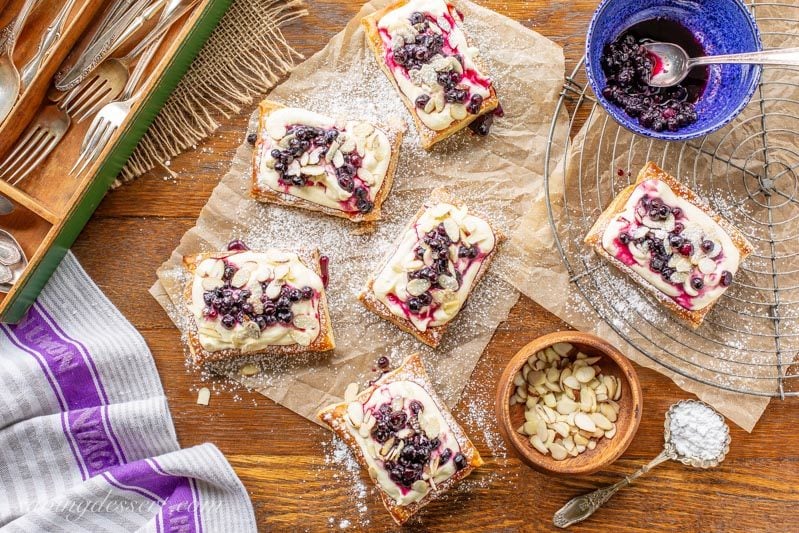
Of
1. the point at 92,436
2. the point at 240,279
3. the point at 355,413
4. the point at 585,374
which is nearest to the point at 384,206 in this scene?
the point at 240,279

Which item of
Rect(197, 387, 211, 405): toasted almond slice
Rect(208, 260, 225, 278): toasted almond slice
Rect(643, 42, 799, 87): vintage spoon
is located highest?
Rect(643, 42, 799, 87): vintage spoon

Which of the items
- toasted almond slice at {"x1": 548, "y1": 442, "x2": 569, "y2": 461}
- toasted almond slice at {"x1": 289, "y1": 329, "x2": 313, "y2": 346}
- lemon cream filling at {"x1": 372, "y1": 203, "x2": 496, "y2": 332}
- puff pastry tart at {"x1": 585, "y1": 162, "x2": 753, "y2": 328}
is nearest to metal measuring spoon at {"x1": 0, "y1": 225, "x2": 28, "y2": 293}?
toasted almond slice at {"x1": 289, "y1": 329, "x2": 313, "y2": 346}

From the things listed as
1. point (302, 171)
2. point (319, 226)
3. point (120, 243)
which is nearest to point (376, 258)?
point (319, 226)

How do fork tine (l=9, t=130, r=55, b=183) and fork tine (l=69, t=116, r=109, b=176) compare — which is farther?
fork tine (l=9, t=130, r=55, b=183)

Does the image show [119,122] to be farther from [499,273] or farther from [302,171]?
[499,273]

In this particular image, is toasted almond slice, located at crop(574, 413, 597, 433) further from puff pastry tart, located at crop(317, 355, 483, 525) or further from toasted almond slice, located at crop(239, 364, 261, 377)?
toasted almond slice, located at crop(239, 364, 261, 377)

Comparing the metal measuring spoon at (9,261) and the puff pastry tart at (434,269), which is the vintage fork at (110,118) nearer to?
the metal measuring spoon at (9,261)

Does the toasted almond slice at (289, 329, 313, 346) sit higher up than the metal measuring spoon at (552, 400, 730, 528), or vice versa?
the toasted almond slice at (289, 329, 313, 346)

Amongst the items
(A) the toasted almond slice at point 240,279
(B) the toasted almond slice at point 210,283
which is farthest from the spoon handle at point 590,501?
(B) the toasted almond slice at point 210,283
